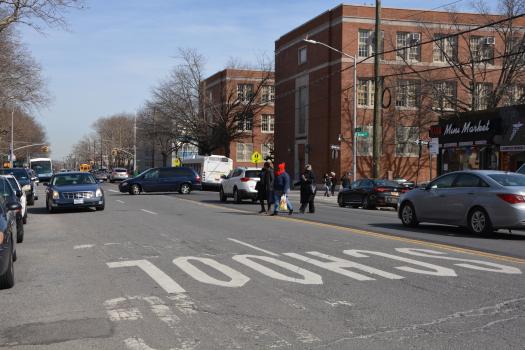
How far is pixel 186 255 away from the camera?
35.0 feet

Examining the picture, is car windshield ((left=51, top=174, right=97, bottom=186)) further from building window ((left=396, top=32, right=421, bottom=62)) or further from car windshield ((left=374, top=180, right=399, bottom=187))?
building window ((left=396, top=32, right=421, bottom=62))

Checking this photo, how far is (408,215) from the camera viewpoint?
16375 millimetres

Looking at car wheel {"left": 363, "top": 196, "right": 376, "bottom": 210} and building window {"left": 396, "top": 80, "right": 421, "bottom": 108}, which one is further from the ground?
building window {"left": 396, "top": 80, "right": 421, "bottom": 108}

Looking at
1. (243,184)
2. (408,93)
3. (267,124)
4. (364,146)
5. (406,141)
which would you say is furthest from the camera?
(267,124)

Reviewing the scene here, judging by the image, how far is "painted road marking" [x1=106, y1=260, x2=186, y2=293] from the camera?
25.6 ft

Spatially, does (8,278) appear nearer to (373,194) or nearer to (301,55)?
(373,194)

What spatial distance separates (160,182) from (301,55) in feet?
75.8

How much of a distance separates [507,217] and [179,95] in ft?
169

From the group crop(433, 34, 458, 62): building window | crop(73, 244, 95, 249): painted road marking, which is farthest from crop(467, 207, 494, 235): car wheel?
crop(433, 34, 458, 62): building window

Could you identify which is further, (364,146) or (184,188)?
(364,146)

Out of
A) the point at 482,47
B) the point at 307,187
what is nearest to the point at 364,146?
the point at 482,47

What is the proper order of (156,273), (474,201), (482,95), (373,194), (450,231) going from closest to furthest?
(156,273), (474,201), (450,231), (373,194), (482,95)

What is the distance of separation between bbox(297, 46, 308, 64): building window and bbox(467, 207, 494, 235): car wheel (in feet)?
135

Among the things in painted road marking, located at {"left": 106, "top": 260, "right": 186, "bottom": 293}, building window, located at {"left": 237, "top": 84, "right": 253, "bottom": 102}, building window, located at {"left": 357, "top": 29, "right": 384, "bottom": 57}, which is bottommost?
painted road marking, located at {"left": 106, "top": 260, "right": 186, "bottom": 293}
